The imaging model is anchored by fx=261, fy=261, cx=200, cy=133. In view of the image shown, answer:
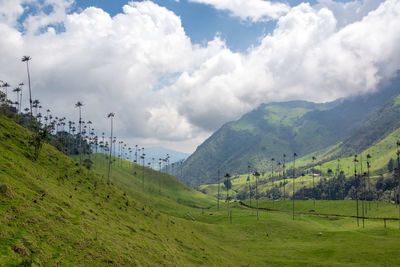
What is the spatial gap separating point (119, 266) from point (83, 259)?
4.93 meters

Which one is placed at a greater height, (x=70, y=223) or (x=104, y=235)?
(x=70, y=223)

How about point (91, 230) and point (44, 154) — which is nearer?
point (91, 230)

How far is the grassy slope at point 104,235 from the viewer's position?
29578mm

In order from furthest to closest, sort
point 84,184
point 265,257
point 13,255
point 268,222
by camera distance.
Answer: point 268,222 → point 265,257 → point 84,184 → point 13,255

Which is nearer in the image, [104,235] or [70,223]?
[70,223]

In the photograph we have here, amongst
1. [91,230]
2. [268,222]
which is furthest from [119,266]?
[268,222]

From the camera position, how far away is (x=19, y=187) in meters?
36.4

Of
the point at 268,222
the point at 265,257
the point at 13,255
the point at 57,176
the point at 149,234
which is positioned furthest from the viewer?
the point at 268,222

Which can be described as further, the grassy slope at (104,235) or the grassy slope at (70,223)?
the grassy slope at (104,235)

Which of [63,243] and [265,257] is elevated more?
[63,243]

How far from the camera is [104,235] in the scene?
3906cm

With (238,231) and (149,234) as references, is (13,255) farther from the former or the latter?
(238,231)

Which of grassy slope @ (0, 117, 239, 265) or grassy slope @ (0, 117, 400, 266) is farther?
grassy slope @ (0, 117, 400, 266)

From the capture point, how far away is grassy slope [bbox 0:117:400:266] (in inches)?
1164
